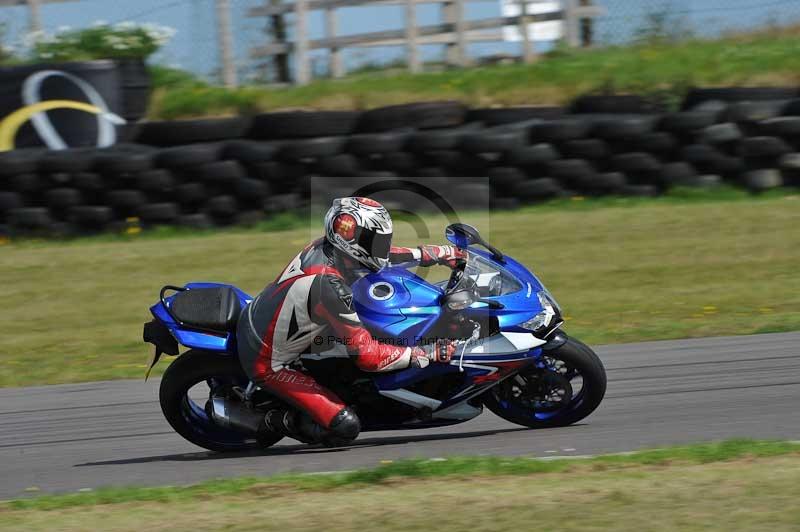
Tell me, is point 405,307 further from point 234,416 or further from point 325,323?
point 234,416

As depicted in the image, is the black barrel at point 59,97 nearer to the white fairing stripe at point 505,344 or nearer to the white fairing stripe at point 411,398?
the white fairing stripe at point 411,398

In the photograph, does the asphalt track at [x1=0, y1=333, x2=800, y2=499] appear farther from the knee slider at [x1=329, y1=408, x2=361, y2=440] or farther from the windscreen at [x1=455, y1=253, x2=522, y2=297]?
the windscreen at [x1=455, y1=253, x2=522, y2=297]

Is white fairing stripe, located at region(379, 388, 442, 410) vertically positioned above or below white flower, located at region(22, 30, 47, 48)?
below

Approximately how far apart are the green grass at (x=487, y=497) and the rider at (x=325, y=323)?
616 mm

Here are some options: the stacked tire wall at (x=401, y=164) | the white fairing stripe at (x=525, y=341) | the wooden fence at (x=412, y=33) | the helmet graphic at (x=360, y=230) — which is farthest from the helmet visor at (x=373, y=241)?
the wooden fence at (x=412, y=33)

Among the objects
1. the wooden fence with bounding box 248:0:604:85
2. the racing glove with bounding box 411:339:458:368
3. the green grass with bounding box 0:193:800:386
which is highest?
the wooden fence with bounding box 248:0:604:85

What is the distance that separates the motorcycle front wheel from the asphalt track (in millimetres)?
91

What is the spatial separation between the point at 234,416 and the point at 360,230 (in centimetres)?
130

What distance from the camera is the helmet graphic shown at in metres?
5.67

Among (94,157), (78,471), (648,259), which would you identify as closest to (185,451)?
(78,471)

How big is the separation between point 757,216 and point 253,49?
24.5 feet

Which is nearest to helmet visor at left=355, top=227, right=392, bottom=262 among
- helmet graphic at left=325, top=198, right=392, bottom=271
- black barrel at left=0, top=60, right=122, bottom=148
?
helmet graphic at left=325, top=198, right=392, bottom=271

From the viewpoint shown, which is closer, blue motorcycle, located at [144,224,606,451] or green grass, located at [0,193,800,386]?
blue motorcycle, located at [144,224,606,451]

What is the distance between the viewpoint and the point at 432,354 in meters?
5.76
